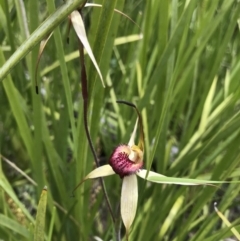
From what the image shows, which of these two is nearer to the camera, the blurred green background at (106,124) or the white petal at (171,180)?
the white petal at (171,180)

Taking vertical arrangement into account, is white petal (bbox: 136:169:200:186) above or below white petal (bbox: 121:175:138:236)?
above

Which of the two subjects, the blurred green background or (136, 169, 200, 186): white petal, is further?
the blurred green background

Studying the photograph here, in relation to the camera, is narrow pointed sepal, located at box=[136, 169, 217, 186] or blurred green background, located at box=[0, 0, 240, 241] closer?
narrow pointed sepal, located at box=[136, 169, 217, 186]

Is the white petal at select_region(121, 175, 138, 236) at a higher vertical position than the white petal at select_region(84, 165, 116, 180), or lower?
lower

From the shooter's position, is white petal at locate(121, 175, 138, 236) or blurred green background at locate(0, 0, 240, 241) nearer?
white petal at locate(121, 175, 138, 236)

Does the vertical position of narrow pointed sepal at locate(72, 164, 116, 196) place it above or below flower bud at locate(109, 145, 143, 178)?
below

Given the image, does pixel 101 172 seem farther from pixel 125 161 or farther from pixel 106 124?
pixel 106 124

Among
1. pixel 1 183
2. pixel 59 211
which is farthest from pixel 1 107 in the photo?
pixel 1 183

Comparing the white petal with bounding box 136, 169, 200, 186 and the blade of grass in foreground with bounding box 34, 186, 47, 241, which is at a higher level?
the white petal with bounding box 136, 169, 200, 186
